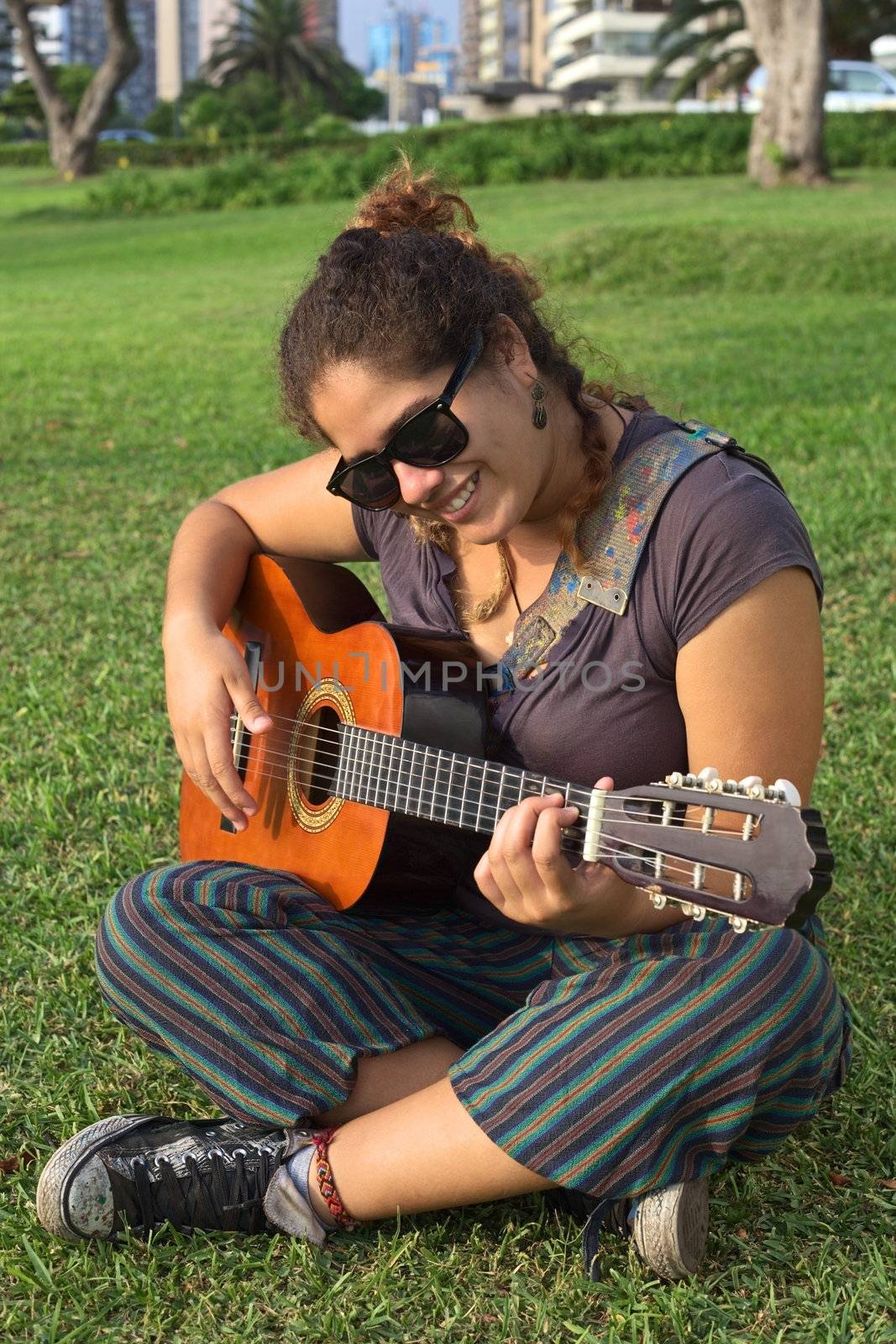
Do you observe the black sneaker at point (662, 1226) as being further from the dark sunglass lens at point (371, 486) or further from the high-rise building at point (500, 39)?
the high-rise building at point (500, 39)

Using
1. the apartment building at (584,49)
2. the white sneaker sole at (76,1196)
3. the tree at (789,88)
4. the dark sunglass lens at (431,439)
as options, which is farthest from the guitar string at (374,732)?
the apartment building at (584,49)

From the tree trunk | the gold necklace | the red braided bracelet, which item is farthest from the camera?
the tree trunk

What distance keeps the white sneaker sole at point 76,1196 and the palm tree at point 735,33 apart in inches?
1400

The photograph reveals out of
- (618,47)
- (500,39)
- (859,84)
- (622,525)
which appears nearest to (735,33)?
(859,84)

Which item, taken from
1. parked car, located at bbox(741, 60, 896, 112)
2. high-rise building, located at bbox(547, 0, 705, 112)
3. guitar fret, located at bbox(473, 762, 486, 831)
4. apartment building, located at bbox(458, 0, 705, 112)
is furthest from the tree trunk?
high-rise building, located at bbox(547, 0, 705, 112)

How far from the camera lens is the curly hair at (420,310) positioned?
2230 millimetres

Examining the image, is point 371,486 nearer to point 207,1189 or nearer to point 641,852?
point 641,852

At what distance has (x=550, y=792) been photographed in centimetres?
214

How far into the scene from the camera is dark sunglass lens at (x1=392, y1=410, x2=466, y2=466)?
7.31ft

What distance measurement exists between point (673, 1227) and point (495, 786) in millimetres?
677

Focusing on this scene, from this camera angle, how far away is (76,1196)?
2318 mm

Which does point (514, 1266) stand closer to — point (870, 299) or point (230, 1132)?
point (230, 1132)

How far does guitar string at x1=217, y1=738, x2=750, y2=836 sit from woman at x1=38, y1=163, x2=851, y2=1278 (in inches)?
2.2

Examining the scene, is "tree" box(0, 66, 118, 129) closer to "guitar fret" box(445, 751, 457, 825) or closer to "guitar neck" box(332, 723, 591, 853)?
"guitar neck" box(332, 723, 591, 853)
